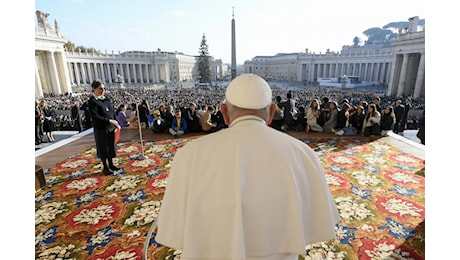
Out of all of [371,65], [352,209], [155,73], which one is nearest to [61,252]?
[352,209]

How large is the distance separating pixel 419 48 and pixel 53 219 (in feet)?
87.5

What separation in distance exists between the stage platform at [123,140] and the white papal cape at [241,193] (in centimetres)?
458

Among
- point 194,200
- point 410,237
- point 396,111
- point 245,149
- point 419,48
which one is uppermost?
point 419,48

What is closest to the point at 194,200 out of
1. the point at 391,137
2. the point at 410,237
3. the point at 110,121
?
the point at 410,237

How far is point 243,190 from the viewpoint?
92 centimetres

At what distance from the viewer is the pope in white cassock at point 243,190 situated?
93cm

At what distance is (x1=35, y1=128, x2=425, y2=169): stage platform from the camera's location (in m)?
4.68

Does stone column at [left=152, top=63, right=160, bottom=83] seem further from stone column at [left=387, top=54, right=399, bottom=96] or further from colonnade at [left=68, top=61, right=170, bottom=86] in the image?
stone column at [left=387, top=54, right=399, bottom=96]

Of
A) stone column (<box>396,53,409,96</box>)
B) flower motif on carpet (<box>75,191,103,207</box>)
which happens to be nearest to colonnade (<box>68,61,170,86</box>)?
flower motif on carpet (<box>75,191,103,207</box>)

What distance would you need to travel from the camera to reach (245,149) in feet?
3.06

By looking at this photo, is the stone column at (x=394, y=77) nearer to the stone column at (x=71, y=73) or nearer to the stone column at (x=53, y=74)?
the stone column at (x=53, y=74)

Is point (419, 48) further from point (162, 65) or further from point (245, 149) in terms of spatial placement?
point (162, 65)

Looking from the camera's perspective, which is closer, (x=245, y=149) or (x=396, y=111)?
(x=245, y=149)

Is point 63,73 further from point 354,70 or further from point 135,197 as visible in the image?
point 354,70
